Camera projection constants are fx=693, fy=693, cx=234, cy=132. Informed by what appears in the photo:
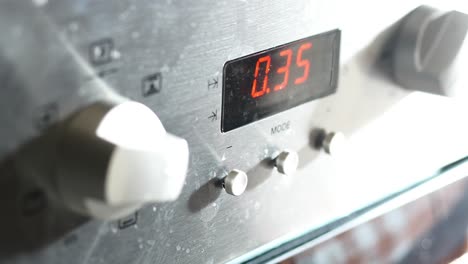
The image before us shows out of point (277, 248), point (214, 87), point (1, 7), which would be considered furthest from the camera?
point (277, 248)

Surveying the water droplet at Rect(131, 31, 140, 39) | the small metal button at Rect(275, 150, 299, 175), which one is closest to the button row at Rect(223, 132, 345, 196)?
the small metal button at Rect(275, 150, 299, 175)

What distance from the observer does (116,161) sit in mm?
328

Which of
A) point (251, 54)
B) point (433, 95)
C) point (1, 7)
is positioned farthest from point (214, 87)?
point (433, 95)

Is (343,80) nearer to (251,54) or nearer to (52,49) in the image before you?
(251,54)

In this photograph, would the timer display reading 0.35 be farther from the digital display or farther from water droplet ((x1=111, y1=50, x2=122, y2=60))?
water droplet ((x1=111, y1=50, x2=122, y2=60))

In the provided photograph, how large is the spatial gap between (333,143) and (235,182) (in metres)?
0.10

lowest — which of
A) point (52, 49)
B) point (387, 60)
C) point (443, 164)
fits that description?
point (443, 164)

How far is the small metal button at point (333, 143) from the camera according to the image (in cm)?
52

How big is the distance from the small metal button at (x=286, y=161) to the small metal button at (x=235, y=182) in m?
0.04

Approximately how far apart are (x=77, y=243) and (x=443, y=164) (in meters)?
0.39

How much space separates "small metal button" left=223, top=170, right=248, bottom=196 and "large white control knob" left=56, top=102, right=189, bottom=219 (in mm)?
96

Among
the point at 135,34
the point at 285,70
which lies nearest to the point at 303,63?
the point at 285,70

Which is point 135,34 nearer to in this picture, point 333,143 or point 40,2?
point 40,2

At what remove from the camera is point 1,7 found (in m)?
0.31
